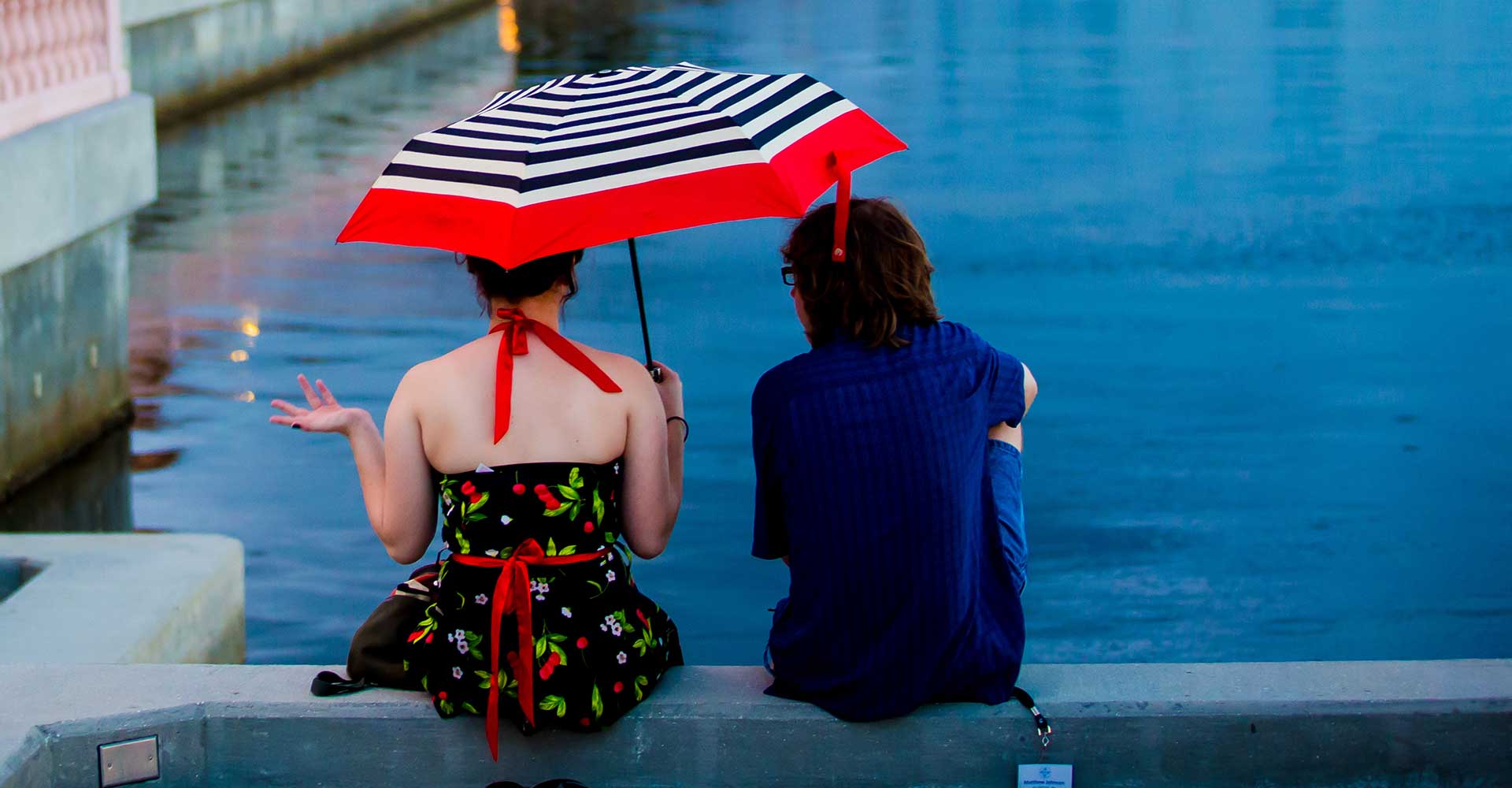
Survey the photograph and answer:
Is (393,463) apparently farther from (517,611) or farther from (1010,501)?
(1010,501)

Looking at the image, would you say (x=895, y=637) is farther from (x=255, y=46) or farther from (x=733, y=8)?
(x=733, y=8)

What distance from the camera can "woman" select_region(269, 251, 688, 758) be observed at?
3068 millimetres

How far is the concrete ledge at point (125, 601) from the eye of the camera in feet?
13.6

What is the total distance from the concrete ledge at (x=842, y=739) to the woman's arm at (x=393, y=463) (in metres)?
0.31

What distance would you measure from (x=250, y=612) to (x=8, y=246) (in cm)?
160

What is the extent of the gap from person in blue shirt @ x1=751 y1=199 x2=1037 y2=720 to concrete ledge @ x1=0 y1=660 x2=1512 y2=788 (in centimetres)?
10

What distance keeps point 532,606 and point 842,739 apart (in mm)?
606

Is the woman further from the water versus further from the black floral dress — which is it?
the water

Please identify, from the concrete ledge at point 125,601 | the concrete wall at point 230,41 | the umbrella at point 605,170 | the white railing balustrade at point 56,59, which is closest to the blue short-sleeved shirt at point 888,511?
the umbrella at point 605,170

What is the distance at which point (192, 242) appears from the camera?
11.5 meters

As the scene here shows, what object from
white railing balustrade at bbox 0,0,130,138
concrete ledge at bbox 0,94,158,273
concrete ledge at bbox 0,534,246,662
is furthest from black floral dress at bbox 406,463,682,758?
white railing balustrade at bbox 0,0,130,138

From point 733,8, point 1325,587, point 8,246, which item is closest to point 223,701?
point 8,246

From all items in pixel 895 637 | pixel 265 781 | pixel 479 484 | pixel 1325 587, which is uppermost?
pixel 479 484

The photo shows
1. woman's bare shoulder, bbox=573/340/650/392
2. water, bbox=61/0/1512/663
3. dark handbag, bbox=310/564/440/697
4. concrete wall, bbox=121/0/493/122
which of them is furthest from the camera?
concrete wall, bbox=121/0/493/122
